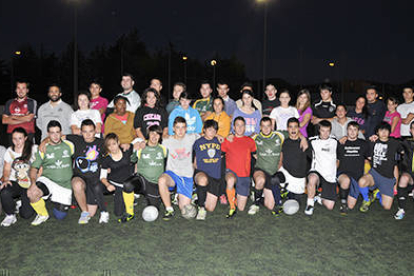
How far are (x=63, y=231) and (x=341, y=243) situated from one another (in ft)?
12.2

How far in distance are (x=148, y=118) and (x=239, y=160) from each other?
1728 millimetres

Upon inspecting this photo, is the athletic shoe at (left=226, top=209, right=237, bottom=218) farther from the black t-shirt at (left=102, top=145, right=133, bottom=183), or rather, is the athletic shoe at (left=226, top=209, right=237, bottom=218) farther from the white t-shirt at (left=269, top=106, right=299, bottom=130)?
the white t-shirt at (left=269, top=106, right=299, bottom=130)


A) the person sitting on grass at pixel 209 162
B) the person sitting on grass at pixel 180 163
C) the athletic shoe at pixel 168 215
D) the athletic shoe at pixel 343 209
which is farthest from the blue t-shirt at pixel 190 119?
the athletic shoe at pixel 343 209

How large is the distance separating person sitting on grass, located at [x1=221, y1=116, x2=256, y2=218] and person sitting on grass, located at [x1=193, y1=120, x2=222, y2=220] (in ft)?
0.61

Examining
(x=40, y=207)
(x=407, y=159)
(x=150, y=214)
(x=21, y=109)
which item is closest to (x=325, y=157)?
(x=407, y=159)

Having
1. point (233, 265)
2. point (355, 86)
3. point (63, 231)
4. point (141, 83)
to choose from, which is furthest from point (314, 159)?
point (355, 86)

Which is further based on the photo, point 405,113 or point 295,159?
point 405,113

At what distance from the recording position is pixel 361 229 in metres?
5.02

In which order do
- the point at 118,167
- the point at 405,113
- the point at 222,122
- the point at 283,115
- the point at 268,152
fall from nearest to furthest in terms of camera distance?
the point at 118,167, the point at 268,152, the point at 222,122, the point at 283,115, the point at 405,113

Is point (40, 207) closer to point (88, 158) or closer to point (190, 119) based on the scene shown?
point (88, 158)

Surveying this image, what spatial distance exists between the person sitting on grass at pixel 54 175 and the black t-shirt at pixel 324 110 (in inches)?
179

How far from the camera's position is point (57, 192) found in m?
5.40

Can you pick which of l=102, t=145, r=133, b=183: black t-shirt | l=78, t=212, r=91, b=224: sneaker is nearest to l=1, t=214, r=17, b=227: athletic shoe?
l=78, t=212, r=91, b=224: sneaker

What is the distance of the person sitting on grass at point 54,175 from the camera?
5.30 metres
